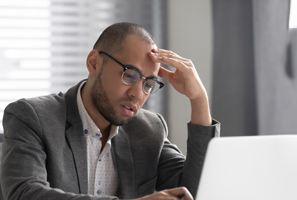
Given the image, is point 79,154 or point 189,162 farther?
point 189,162

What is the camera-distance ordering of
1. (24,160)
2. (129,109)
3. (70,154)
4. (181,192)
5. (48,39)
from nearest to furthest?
(181,192), (24,160), (70,154), (129,109), (48,39)

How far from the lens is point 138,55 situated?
133 cm

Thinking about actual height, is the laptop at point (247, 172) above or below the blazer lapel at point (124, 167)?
above

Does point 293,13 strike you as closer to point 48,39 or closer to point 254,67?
point 254,67

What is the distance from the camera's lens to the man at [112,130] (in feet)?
3.97

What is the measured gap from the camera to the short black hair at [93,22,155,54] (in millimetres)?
1376

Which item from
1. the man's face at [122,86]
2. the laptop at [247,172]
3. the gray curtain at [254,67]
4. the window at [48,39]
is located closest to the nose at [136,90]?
the man's face at [122,86]

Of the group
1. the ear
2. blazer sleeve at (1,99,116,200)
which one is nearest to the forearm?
the ear

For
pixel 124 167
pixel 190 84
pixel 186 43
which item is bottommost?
pixel 124 167

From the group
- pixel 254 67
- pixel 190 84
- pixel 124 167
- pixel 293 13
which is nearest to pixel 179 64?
pixel 190 84

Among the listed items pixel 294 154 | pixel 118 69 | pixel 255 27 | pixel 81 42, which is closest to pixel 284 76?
pixel 255 27

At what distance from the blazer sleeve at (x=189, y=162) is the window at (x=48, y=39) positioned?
106 cm

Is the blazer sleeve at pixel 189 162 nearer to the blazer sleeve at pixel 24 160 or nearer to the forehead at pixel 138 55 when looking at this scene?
the forehead at pixel 138 55

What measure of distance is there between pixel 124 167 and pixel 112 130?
0.16 metres
